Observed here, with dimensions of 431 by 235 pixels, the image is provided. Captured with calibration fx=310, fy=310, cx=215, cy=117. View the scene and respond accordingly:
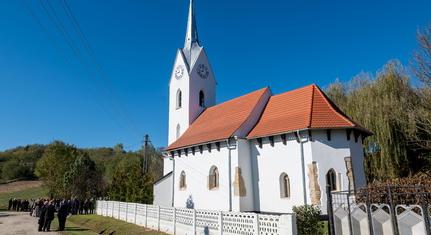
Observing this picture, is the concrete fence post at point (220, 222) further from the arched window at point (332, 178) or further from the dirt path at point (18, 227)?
the dirt path at point (18, 227)

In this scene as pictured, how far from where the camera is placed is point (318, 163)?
15.7 meters

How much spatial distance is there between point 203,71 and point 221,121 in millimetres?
8017

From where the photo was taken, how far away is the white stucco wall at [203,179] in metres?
19.2

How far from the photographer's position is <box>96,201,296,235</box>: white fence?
8856mm

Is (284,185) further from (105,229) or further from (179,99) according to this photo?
(179,99)

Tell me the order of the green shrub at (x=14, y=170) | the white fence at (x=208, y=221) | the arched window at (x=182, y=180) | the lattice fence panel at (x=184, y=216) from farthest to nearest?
1. the green shrub at (x=14, y=170)
2. the arched window at (x=182, y=180)
3. the lattice fence panel at (x=184, y=216)
4. the white fence at (x=208, y=221)

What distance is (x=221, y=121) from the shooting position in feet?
73.4

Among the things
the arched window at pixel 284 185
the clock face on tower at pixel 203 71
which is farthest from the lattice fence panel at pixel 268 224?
the clock face on tower at pixel 203 71

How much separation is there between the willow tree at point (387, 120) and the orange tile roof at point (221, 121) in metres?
6.72

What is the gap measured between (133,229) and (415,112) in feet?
54.9

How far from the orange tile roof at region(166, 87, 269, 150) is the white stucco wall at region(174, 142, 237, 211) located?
80 cm

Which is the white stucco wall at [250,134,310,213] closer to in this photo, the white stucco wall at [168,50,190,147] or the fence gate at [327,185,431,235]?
the fence gate at [327,185,431,235]

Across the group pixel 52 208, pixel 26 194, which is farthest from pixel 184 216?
pixel 26 194

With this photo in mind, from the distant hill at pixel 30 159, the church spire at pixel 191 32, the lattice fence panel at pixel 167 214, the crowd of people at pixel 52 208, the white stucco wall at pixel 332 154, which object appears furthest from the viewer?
the distant hill at pixel 30 159
